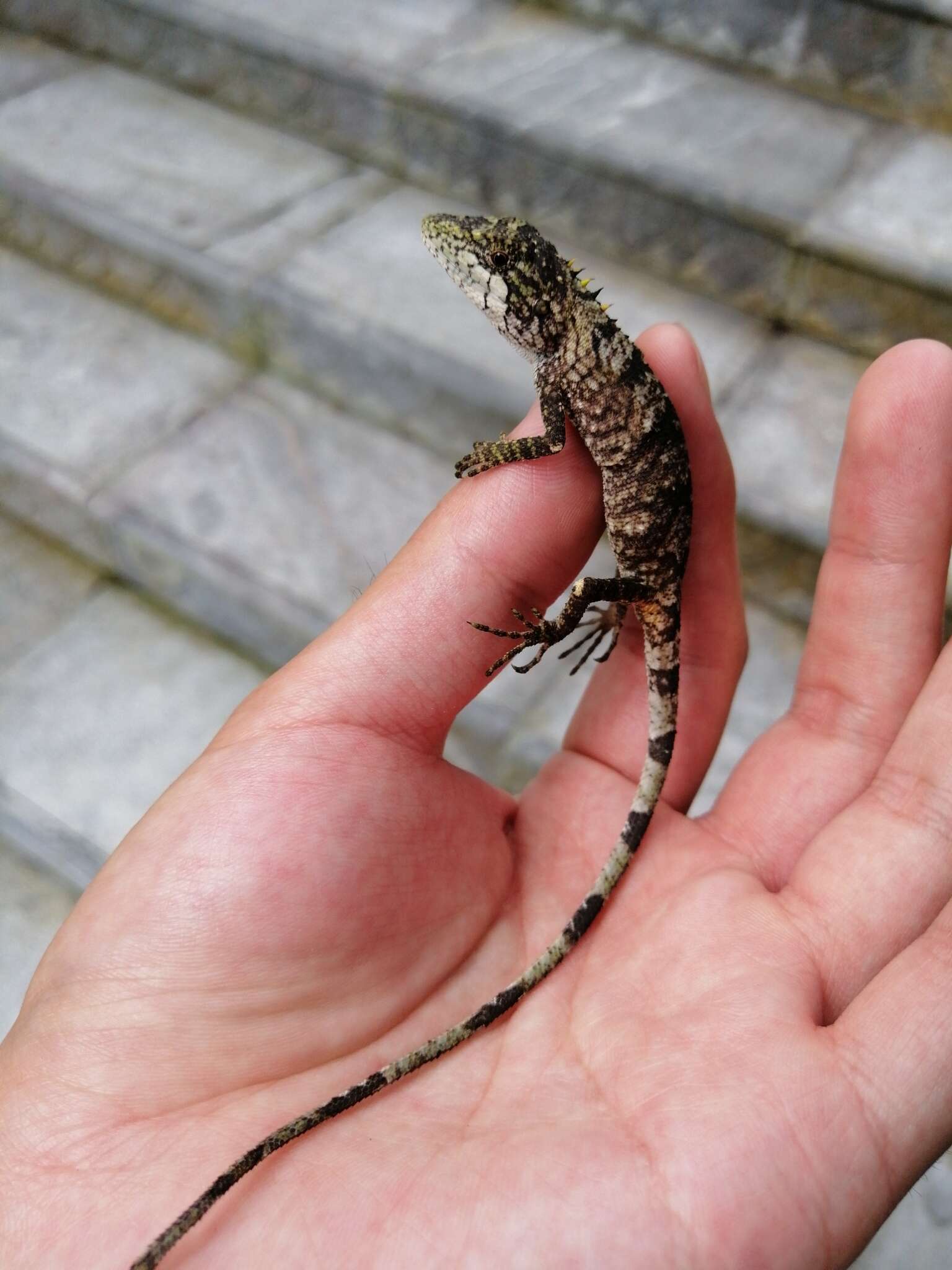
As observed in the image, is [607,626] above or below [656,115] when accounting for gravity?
below

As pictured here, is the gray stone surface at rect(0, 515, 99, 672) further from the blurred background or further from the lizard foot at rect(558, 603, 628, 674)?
the lizard foot at rect(558, 603, 628, 674)

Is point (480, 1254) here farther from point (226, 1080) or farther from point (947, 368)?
point (947, 368)

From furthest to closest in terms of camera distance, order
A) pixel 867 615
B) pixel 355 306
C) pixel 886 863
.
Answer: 1. pixel 355 306
2. pixel 867 615
3. pixel 886 863

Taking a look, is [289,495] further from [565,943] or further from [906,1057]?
[906,1057]

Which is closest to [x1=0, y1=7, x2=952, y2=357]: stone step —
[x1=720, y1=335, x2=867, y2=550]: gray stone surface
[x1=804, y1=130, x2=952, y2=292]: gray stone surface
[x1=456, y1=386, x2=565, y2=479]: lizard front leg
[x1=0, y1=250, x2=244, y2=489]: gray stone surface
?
[x1=804, y1=130, x2=952, y2=292]: gray stone surface

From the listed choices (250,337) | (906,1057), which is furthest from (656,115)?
(906,1057)

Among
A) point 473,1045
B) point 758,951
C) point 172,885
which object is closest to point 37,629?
point 172,885
